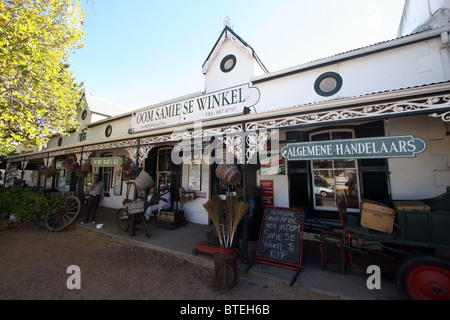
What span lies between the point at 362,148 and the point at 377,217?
1.20 meters

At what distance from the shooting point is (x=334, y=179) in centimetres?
497

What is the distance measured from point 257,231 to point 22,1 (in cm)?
1015

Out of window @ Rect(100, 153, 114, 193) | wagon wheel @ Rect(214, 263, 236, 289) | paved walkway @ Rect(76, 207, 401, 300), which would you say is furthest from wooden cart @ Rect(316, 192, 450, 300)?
window @ Rect(100, 153, 114, 193)

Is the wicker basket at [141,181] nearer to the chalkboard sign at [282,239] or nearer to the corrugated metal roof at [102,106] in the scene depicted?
the chalkboard sign at [282,239]

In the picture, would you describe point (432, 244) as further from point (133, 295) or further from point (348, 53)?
point (348, 53)

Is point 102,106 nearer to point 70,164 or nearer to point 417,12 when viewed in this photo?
point 70,164

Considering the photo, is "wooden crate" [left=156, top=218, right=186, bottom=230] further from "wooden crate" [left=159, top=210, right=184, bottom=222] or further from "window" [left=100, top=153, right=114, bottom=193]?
"window" [left=100, top=153, right=114, bottom=193]

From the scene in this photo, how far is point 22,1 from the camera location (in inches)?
236

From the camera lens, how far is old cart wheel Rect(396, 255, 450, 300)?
94.1 inches

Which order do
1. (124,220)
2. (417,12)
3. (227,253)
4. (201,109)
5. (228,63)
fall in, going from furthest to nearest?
(228,63)
(417,12)
(124,220)
(201,109)
(227,253)

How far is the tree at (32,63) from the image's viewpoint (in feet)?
17.4

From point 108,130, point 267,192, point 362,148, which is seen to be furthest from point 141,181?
point 108,130

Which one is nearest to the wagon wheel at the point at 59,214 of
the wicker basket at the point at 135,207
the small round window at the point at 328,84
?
the wicker basket at the point at 135,207
